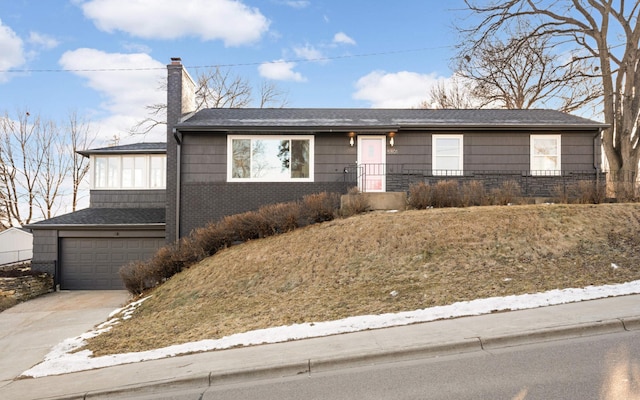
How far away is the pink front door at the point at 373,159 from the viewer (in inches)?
574

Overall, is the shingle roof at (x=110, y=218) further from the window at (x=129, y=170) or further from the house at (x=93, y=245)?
the window at (x=129, y=170)

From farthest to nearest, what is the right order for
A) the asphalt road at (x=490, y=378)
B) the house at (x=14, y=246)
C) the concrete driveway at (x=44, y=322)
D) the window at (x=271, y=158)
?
the house at (x=14, y=246), the window at (x=271, y=158), the concrete driveway at (x=44, y=322), the asphalt road at (x=490, y=378)

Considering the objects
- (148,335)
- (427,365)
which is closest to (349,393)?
(427,365)

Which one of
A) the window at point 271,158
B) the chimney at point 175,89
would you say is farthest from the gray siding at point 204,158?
the chimney at point 175,89

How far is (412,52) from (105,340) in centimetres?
1902

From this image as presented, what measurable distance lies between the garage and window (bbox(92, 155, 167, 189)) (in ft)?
9.87

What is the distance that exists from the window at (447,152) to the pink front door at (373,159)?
71.2 inches

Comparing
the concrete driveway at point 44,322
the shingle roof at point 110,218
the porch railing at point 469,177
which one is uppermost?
the porch railing at point 469,177

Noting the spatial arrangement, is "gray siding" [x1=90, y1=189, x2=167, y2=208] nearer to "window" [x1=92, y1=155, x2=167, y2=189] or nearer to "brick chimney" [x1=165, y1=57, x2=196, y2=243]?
"window" [x1=92, y1=155, x2=167, y2=189]

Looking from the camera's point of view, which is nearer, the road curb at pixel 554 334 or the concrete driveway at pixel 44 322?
the road curb at pixel 554 334

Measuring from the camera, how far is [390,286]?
8156 millimetres

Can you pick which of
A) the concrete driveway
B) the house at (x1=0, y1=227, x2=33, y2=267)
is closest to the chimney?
the concrete driveway

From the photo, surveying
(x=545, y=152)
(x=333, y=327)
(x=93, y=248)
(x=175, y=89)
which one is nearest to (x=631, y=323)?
(x=333, y=327)

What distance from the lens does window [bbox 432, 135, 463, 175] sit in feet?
48.2
